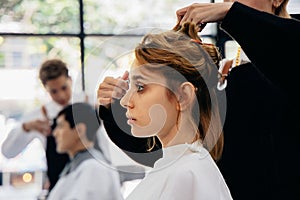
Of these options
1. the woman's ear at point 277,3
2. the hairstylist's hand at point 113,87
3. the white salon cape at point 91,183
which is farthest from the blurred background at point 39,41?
the hairstylist's hand at point 113,87

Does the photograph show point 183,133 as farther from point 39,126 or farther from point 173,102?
point 39,126

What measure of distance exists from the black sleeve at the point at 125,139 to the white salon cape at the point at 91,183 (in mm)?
1179

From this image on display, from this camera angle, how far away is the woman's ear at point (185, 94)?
0.98 metres

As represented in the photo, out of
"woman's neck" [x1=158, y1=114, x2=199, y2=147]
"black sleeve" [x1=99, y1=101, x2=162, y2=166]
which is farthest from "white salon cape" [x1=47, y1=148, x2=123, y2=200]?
"woman's neck" [x1=158, y1=114, x2=199, y2=147]

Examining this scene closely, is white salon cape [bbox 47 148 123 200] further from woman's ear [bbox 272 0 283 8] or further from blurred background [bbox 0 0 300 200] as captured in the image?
woman's ear [bbox 272 0 283 8]

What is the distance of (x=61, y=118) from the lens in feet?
8.65

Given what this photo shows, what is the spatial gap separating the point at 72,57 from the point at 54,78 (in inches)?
23.3

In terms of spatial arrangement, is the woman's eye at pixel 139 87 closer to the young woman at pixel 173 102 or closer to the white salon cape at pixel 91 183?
the young woman at pixel 173 102

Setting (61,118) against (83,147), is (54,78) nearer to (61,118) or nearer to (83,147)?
(61,118)

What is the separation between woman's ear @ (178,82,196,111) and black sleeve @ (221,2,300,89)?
12 centimetres

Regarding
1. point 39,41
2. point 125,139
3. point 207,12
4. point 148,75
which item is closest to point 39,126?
point 39,41

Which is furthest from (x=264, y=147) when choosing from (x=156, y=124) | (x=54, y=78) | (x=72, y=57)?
(x=72, y=57)

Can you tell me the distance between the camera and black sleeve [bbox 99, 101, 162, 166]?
3.53 feet

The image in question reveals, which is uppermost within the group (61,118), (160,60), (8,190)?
(160,60)
